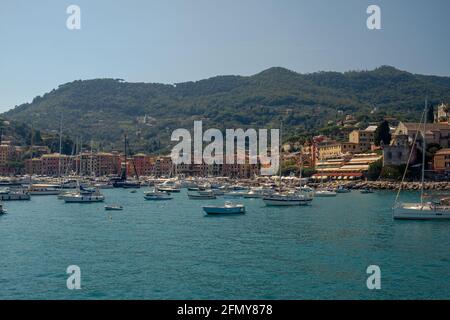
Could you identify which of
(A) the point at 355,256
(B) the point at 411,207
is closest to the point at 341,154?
(B) the point at 411,207

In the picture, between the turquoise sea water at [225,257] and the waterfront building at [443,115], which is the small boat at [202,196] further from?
the waterfront building at [443,115]

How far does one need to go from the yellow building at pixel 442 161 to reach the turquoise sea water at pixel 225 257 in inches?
2258

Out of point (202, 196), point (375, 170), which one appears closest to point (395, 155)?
point (375, 170)

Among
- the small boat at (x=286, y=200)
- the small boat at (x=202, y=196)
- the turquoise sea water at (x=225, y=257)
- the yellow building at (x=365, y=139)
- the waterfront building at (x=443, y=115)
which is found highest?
the waterfront building at (x=443, y=115)

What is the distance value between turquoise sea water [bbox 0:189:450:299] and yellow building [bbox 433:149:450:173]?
188 feet

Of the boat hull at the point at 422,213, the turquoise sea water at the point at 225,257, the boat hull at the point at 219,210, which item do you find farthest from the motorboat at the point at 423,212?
the boat hull at the point at 219,210

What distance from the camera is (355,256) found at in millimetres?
24906

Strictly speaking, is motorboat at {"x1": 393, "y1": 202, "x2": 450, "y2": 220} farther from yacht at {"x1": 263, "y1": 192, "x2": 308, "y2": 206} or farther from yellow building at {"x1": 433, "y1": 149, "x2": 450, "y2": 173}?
yellow building at {"x1": 433, "y1": 149, "x2": 450, "y2": 173}

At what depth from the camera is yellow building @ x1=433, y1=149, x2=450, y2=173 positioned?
92.9m

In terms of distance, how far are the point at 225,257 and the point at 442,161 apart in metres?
79.0

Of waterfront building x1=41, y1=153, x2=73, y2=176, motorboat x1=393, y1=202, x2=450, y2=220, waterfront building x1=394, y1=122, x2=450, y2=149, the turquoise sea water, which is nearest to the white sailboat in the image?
the turquoise sea water

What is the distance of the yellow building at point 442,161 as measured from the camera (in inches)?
3659
